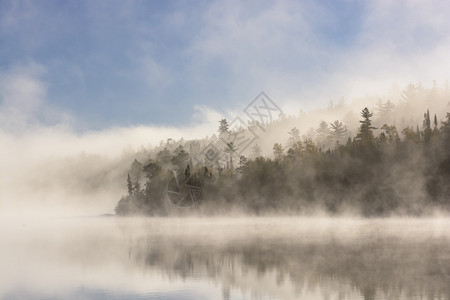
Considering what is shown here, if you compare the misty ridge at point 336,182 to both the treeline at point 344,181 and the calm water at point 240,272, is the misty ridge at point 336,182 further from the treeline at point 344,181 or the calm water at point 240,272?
the calm water at point 240,272

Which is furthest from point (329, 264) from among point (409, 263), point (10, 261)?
point (10, 261)

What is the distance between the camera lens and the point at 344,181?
489 feet

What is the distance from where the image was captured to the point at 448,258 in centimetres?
3938

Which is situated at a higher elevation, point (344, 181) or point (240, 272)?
point (344, 181)

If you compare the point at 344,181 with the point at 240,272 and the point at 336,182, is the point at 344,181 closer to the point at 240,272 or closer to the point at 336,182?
the point at 336,182

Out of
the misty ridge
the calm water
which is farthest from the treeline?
the calm water

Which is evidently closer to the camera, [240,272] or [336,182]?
[240,272]

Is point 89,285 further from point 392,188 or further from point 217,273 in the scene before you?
point 392,188

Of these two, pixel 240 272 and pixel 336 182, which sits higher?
pixel 336 182

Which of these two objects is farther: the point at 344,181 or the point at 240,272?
the point at 344,181

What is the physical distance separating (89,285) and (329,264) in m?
17.3

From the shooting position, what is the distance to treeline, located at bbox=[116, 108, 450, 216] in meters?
133

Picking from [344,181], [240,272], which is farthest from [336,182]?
[240,272]

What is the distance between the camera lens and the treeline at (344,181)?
133375 mm
